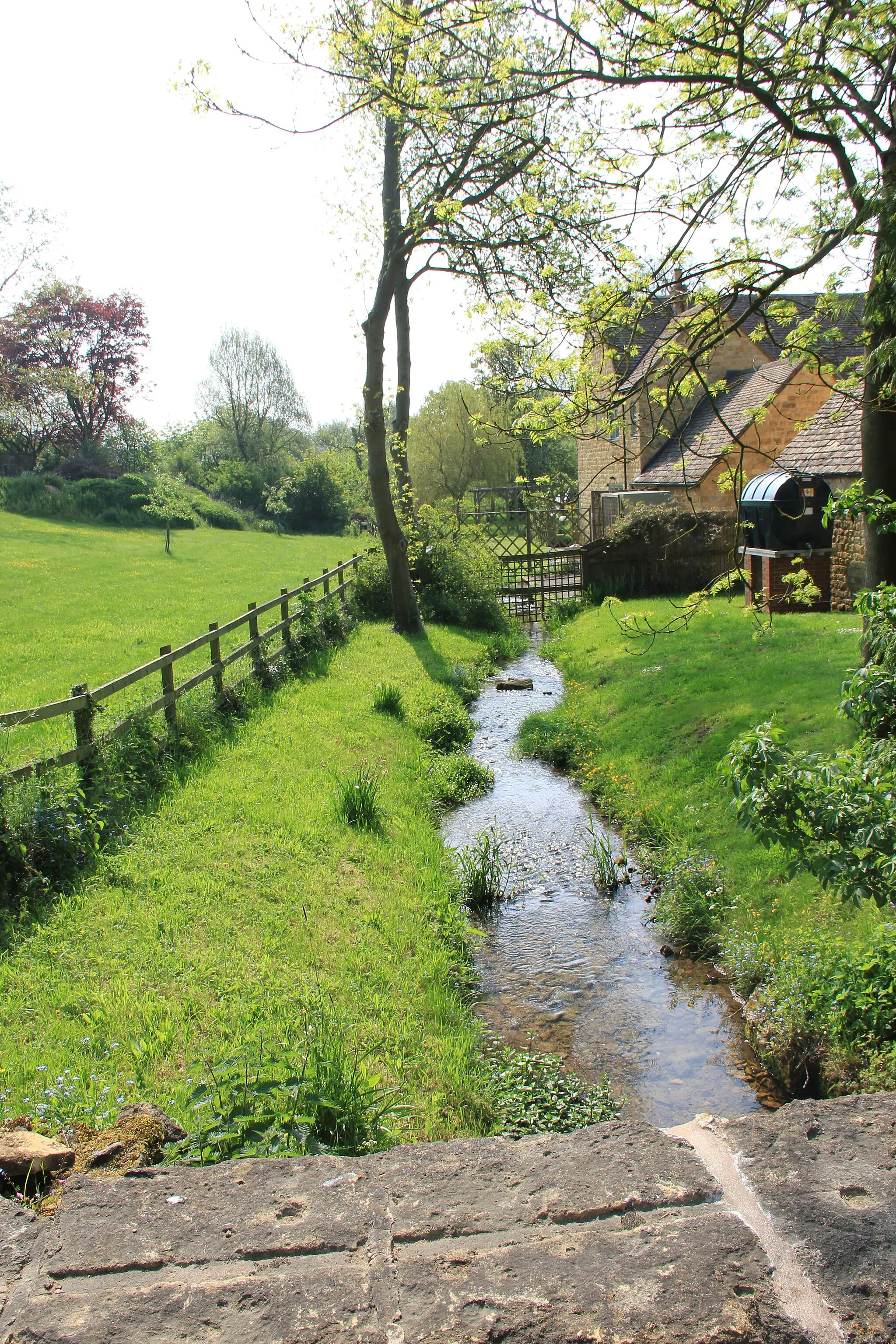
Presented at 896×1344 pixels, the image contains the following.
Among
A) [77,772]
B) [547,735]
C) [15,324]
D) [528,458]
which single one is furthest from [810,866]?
[528,458]

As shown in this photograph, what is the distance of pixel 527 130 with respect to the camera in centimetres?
795

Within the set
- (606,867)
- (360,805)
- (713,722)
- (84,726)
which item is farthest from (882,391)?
(84,726)

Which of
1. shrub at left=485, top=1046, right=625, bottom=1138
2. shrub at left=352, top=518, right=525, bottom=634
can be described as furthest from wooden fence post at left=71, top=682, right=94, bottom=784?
shrub at left=352, top=518, right=525, bottom=634

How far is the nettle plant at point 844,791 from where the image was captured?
12.8 ft

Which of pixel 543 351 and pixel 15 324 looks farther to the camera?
pixel 15 324

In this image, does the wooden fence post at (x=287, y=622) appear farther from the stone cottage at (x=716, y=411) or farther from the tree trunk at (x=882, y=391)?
the tree trunk at (x=882, y=391)

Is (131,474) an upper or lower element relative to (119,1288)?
upper

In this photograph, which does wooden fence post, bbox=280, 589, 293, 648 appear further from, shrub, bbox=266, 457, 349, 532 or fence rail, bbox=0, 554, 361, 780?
shrub, bbox=266, 457, 349, 532

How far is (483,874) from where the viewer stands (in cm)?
812

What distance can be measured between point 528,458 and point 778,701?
45922 mm

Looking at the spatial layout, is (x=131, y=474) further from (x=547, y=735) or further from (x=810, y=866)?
(x=810, y=866)

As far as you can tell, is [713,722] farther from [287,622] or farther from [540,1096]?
[287,622]

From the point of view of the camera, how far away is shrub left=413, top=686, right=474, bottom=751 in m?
12.9

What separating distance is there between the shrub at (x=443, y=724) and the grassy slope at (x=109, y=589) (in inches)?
195
